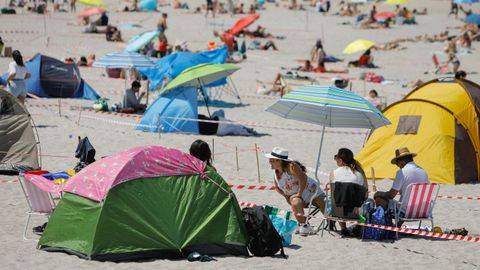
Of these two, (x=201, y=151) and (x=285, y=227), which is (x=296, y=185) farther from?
(x=201, y=151)

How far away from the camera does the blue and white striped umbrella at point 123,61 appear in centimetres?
2183

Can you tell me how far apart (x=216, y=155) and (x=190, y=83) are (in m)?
2.94

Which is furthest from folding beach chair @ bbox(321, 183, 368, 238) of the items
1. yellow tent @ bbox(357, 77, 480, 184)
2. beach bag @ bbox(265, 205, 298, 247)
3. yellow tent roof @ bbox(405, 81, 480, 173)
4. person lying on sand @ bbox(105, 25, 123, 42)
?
person lying on sand @ bbox(105, 25, 123, 42)

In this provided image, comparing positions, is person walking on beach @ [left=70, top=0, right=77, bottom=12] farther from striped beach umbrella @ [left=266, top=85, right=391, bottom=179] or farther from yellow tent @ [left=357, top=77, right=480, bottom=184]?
striped beach umbrella @ [left=266, top=85, right=391, bottom=179]

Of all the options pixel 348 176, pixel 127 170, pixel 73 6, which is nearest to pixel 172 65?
pixel 348 176

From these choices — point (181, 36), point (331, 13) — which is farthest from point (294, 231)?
point (331, 13)

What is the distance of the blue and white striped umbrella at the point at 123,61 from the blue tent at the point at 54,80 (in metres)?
1.38

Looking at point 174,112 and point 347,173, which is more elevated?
point 347,173

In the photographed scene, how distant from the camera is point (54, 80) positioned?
75.3 feet

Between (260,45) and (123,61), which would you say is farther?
(260,45)

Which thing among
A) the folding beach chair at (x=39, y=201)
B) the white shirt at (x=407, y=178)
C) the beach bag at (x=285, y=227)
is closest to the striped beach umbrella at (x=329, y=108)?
the white shirt at (x=407, y=178)

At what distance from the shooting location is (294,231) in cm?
1100

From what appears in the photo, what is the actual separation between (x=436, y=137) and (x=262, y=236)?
18.8 feet

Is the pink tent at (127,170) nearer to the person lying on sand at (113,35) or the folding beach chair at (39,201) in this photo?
the folding beach chair at (39,201)
